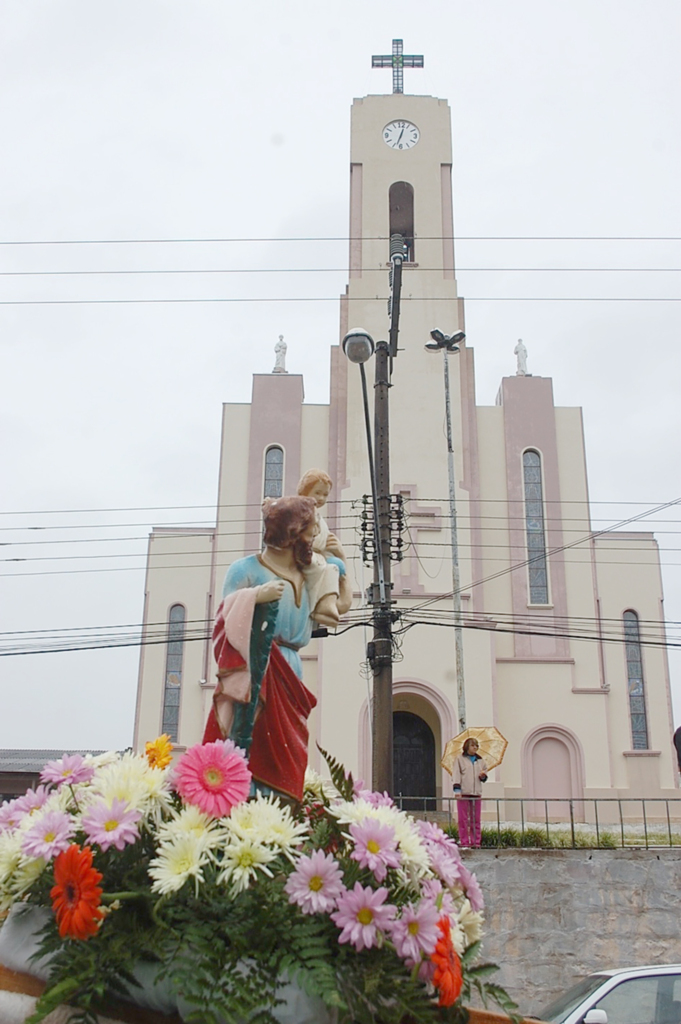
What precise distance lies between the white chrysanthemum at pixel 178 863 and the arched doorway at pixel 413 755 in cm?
2170

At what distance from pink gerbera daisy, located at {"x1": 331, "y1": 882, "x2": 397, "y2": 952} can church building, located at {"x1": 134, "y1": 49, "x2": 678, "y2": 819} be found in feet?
64.1

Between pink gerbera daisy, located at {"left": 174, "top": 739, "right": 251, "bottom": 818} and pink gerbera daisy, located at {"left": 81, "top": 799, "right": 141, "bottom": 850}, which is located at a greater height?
pink gerbera daisy, located at {"left": 174, "top": 739, "right": 251, "bottom": 818}

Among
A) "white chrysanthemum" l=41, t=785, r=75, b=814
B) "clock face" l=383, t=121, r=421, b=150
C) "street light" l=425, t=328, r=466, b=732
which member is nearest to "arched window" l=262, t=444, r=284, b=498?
"street light" l=425, t=328, r=466, b=732

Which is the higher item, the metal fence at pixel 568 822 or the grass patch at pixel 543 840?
the metal fence at pixel 568 822

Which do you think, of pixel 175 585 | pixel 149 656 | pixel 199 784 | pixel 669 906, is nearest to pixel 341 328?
pixel 175 585

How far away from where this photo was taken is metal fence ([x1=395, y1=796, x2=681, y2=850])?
13727mm

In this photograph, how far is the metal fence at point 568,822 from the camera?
13.7m

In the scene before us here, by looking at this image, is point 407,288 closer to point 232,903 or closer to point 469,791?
point 469,791

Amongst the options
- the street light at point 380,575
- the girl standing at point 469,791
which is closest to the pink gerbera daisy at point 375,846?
the street light at point 380,575

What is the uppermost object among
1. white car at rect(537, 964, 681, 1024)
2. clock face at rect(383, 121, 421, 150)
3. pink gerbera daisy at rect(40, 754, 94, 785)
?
clock face at rect(383, 121, 421, 150)

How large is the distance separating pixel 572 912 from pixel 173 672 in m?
14.5

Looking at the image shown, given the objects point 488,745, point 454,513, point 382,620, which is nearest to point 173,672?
point 454,513

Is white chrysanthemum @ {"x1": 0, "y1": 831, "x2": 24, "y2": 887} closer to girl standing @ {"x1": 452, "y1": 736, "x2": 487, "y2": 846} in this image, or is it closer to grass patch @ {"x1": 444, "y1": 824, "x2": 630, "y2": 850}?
grass patch @ {"x1": 444, "y1": 824, "x2": 630, "y2": 850}

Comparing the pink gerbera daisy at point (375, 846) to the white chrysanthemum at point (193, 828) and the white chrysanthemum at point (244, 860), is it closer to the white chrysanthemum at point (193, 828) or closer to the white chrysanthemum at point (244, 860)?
the white chrysanthemum at point (244, 860)
